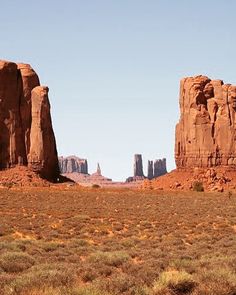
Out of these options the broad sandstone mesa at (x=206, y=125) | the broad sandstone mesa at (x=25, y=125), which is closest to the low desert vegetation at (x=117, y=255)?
the broad sandstone mesa at (x=25, y=125)

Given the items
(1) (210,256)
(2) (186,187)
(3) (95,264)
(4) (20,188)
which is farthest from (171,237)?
(2) (186,187)

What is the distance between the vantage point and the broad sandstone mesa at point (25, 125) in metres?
75.0

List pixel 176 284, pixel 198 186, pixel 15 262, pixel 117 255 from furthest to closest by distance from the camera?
pixel 198 186, pixel 117 255, pixel 15 262, pixel 176 284

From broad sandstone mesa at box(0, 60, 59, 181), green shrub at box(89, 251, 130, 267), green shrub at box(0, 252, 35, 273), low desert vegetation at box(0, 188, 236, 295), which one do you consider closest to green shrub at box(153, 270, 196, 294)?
low desert vegetation at box(0, 188, 236, 295)

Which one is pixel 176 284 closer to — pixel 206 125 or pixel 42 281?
pixel 42 281

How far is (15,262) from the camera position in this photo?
44.8 feet

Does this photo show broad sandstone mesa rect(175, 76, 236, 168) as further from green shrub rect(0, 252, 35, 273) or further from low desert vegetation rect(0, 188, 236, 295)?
green shrub rect(0, 252, 35, 273)

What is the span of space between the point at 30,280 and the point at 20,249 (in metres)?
6.68

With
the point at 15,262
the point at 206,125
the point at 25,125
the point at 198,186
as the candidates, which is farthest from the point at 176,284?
the point at 206,125

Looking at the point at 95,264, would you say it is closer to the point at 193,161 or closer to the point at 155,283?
the point at 155,283

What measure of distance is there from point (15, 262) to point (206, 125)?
76.2 m

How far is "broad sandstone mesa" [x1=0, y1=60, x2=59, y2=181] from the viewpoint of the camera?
75.0 metres

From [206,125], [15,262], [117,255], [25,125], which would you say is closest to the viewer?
[15,262]

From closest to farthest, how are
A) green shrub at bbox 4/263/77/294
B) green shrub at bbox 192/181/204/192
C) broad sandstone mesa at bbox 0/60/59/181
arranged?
green shrub at bbox 4/263/77/294 → green shrub at bbox 192/181/204/192 → broad sandstone mesa at bbox 0/60/59/181
